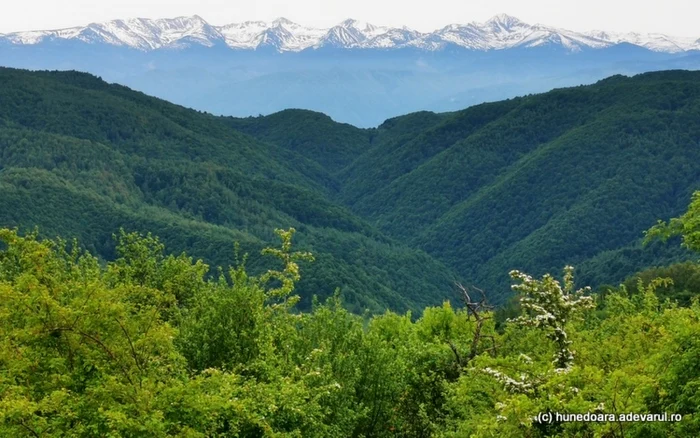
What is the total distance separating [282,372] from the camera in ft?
66.6

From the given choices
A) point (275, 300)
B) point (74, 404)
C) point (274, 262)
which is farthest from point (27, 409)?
point (274, 262)

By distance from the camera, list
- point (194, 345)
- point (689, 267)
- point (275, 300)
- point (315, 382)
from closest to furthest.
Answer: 1. point (315, 382)
2. point (194, 345)
3. point (275, 300)
4. point (689, 267)

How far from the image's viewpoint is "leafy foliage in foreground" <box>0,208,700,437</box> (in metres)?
13.4

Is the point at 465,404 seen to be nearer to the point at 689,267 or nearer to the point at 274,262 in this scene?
the point at 689,267

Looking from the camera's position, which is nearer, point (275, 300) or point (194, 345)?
point (194, 345)

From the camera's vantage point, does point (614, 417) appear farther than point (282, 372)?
No

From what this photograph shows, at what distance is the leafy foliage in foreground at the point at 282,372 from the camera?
13.4 meters

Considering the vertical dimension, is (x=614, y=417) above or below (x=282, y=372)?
above

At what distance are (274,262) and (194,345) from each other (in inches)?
5145

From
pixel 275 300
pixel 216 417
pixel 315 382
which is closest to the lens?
pixel 216 417

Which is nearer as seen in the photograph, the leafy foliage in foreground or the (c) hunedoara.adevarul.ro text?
the (c) hunedoara.adevarul.ro text

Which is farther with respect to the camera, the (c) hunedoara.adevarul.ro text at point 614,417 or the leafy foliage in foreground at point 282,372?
the leafy foliage in foreground at point 282,372

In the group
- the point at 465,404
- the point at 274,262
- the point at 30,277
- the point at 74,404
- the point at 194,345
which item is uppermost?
the point at 30,277

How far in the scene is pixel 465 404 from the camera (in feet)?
68.2
